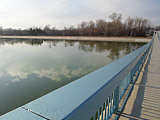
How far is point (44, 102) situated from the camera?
0.80m

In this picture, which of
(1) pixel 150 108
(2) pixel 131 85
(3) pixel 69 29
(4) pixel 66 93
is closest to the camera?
(4) pixel 66 93

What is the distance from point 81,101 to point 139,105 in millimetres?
2036

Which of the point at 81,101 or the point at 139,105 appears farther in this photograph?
the point at 139,105

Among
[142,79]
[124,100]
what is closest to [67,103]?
[124,100]

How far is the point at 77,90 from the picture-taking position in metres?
0.96

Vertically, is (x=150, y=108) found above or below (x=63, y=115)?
below

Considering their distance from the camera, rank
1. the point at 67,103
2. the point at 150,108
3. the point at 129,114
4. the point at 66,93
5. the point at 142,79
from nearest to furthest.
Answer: the point at 67,103 → the point at 66,93 → the point at 129,114 → the point at 150,108 → the point at 142,79

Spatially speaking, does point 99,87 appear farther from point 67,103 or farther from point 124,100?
point 124,100

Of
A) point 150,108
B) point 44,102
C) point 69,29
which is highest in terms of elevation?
point 69,29

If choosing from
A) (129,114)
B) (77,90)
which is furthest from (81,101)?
(129,114)

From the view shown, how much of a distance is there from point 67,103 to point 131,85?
2791 mm

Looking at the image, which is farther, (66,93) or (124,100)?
(124,100)

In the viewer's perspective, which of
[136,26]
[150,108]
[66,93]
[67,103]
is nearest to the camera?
[67,103]

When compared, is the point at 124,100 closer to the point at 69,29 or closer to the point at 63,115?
the point at 63,115
